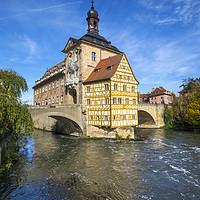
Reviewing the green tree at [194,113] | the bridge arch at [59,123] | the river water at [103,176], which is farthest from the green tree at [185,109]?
the bridge arch at [59,123]

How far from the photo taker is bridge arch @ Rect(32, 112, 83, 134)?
62.9 feet

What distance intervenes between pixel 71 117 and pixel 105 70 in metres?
7.65

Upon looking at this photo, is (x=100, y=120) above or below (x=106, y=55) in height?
below

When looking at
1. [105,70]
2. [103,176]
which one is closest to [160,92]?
[105,70]

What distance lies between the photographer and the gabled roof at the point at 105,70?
65.9 feet

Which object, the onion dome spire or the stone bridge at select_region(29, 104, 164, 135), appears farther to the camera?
the onion dome spire

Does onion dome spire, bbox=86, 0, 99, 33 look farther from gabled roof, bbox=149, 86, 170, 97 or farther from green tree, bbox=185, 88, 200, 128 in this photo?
gabled roof, bbox=149, 86, 170, 97

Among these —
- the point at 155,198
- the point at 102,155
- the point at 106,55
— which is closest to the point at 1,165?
the point at 102,155

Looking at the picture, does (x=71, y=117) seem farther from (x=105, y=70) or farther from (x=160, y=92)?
(x=160, y=92)

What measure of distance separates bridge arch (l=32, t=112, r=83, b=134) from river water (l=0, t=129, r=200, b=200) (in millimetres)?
5814

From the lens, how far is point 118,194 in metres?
7.30

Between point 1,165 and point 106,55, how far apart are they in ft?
68.0

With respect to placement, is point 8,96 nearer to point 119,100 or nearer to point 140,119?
point 119,100

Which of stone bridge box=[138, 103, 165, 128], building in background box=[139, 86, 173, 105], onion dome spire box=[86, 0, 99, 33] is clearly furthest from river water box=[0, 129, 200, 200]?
building in background box=[139, 86, 173, 105]
